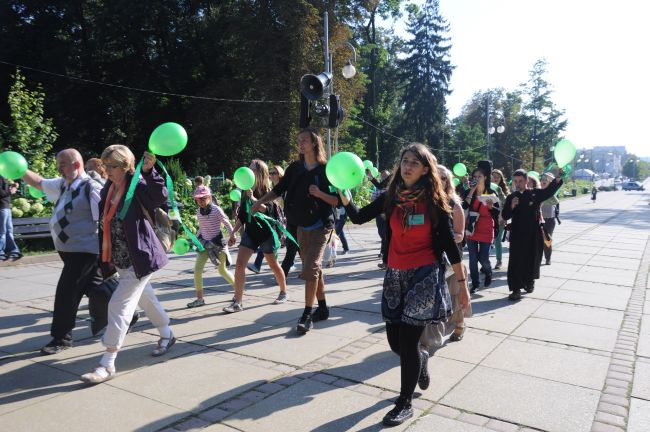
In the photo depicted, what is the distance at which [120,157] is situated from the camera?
13.1 feet

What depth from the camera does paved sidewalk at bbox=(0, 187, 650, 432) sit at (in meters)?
3.29

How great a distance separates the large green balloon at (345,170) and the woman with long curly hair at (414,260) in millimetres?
399

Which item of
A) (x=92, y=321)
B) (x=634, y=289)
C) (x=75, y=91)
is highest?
(x=75, y=91)

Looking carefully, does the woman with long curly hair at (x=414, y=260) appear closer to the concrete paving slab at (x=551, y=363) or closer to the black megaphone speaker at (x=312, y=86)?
the concrete paving slab at (x=551, y=363)

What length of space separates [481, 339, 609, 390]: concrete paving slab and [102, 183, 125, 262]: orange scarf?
3.34 metres

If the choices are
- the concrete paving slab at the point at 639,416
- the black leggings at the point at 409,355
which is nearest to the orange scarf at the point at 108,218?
the black leggings at the point at 409,355

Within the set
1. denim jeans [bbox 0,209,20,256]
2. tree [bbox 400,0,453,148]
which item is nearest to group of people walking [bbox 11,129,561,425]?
denim jeans [bbox 0,209,20,256]

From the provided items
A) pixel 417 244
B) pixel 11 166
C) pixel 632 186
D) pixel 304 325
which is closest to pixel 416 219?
pixel 417 244

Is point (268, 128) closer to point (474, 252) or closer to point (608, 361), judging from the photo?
point (474, 252)

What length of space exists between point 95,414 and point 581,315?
540 cm

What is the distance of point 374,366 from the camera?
4223 millimetres

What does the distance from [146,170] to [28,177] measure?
147 centimetres

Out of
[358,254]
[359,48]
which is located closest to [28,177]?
[358,254]

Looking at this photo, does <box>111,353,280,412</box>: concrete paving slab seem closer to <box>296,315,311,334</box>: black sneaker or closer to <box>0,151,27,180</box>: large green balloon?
<box>296,315,311,334</box>: black sneaker
